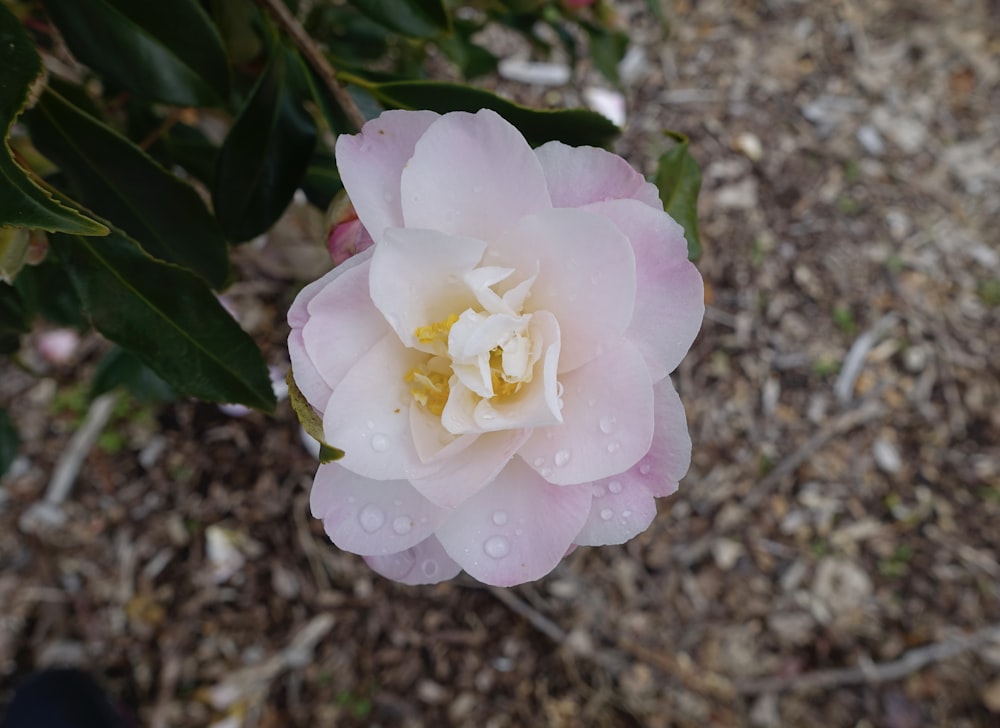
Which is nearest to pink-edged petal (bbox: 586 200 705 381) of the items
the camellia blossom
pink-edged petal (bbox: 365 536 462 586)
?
the camellia blossom

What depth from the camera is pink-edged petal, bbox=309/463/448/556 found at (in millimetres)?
573

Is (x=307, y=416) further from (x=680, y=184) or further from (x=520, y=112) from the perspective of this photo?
(x=680, y=184)

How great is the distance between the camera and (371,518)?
1.90 feet

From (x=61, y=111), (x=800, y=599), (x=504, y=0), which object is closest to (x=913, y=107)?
(x=800, y=599)

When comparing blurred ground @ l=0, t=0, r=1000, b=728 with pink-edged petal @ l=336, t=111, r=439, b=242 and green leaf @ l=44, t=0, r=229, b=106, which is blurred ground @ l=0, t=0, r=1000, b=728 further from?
pink-edged petal @ l=336, t=111, r=439, b=242

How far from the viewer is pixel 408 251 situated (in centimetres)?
54

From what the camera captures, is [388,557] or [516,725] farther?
[516,725]

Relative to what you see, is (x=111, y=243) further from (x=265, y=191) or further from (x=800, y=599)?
(x=800, y=599)

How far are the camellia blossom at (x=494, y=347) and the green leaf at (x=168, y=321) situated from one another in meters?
0.18

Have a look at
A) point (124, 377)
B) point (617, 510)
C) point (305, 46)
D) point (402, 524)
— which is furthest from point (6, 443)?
point (617, 510)

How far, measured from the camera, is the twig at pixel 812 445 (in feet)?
6.73

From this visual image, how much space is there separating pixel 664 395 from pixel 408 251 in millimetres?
204

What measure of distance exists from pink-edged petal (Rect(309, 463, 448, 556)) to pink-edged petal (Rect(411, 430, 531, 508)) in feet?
0.11

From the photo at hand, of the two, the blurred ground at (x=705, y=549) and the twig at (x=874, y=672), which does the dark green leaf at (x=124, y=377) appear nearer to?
the blurred ground at (x=705, y=549)
